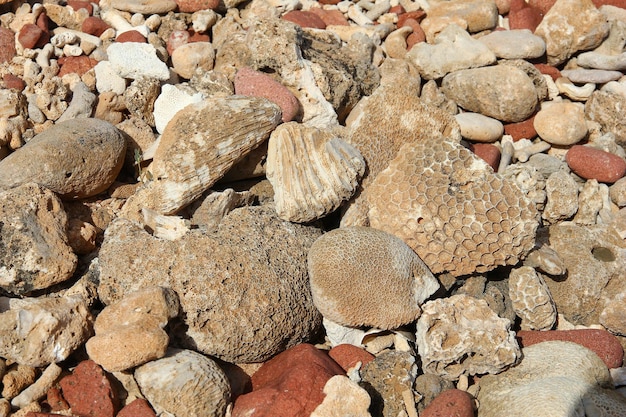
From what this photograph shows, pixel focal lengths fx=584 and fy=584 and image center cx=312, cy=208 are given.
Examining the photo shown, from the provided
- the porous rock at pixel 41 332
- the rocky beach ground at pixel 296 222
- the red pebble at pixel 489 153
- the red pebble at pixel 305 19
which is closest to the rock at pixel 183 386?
the rocky beach ground at pixel 296 222

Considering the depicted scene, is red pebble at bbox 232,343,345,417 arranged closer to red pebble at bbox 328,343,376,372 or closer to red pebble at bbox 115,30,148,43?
red pebble at bbox 328,343,376,372

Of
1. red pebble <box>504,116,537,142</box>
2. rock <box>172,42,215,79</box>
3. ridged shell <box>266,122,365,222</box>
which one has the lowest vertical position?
red pebble <box>504,116,537,142</box>

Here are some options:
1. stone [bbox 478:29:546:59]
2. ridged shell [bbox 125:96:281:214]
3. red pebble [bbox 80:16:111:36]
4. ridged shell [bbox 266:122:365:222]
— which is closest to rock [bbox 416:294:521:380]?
ridged shell [bbox 266:122:365:222]

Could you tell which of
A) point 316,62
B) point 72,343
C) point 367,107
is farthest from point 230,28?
point 72,343

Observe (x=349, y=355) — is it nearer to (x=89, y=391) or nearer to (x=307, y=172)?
(x=307, y=172)

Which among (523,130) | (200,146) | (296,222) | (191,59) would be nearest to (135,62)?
(191,59)

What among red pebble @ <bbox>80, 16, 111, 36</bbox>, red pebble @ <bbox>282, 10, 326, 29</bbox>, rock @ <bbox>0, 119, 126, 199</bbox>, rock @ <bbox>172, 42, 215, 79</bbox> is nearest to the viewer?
rock @ <bbox>0, 119, 126, 199</bbox>
